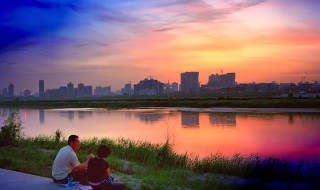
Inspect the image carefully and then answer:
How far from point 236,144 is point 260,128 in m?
8.74

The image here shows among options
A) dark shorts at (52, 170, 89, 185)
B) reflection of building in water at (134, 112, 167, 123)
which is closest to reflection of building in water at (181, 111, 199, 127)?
reflection of building in water at (134, 112, 167, 123)

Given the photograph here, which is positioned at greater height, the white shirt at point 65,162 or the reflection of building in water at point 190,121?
the white shirt at point 65,162

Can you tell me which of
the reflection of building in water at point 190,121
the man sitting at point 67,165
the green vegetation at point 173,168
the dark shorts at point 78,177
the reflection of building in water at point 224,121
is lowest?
Result: the reflection of building in water at point 190,121

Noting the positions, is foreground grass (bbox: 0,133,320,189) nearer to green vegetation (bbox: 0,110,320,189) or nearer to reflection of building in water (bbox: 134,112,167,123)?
green vegetation (bbox: 0,110,320,189)

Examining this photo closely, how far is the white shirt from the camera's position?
25.9ft

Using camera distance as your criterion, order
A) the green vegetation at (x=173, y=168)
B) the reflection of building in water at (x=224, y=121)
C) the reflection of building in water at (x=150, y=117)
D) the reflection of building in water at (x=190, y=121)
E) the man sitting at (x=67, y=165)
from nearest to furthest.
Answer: the man sitting at (x=67, y=165) → the green vegetation at (x=173, y=168) → the reflection of building in water at (x=224, y=121) → the reflection of building in water at (x=190, y=121) → the reflection of building in water at (x=150, y=117)

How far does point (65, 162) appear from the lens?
26.3 feet

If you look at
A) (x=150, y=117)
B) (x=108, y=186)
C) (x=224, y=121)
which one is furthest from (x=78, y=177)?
(x=150, y=117)

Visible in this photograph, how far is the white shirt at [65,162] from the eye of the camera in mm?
7906

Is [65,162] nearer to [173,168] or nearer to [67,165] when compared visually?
[67,165]

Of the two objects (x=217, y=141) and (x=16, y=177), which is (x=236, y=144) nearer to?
(x=217, y=141)

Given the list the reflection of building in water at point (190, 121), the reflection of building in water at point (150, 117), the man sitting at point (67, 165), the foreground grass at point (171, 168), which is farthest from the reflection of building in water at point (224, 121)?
the man sitting at point (67, 165)

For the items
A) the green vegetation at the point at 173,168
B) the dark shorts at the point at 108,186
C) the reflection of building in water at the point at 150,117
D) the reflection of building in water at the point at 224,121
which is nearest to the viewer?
the dark shorts at the point at 108,186

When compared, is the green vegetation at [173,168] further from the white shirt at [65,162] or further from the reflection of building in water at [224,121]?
the reflection of building in water at [224,121]
